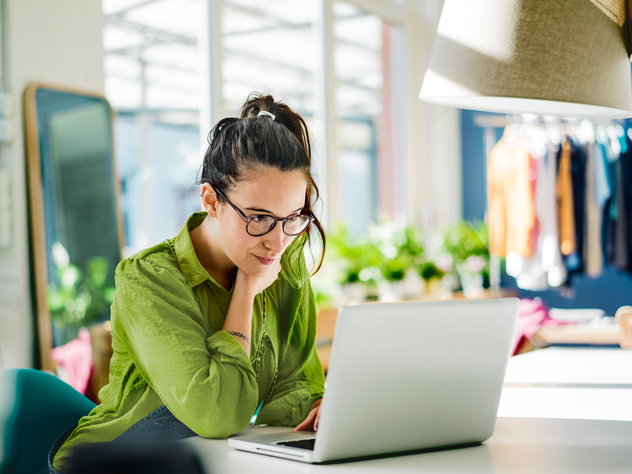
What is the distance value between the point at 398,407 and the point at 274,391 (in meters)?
0.47

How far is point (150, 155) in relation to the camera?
3.38 m

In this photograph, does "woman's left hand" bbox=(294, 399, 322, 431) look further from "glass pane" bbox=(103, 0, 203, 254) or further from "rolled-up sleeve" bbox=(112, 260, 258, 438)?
"glass pane" bbox=(103, 0, 203, 254)

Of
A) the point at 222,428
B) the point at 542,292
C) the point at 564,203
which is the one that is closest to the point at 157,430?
the point at 222,428

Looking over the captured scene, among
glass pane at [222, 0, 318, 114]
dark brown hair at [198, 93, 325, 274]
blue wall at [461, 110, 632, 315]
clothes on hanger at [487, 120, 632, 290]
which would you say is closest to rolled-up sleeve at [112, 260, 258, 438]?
dark brown hair at [198, 93, 325, 274]

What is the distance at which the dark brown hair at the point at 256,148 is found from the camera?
1203 mm

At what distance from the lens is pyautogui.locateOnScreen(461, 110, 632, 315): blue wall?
15.8ft

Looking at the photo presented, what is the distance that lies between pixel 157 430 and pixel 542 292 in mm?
4488

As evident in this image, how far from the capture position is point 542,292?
5125 mm

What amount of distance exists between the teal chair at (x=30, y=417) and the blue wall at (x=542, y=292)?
12.3ft

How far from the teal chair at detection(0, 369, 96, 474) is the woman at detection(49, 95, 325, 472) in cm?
4

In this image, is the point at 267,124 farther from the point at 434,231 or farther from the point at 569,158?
the point at 434,231

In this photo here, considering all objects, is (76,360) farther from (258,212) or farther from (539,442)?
(539,442)

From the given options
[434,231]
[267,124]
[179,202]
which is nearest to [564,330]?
[434,231]

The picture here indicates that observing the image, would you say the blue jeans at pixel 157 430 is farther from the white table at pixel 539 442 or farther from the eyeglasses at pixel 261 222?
the eyeglasses at pixel 261 222
